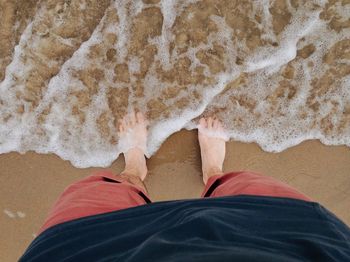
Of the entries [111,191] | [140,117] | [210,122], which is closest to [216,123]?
[210,122]

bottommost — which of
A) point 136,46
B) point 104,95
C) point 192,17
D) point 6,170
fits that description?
point 6,170

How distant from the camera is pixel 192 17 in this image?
1805mm

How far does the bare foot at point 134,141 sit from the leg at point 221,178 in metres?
0.26

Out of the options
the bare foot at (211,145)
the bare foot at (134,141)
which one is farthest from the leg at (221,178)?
the bare foot at (134,141)

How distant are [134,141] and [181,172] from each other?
26 centimetres

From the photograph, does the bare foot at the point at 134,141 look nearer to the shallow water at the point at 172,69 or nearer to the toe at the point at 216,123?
the shallow water at the point at 172,69

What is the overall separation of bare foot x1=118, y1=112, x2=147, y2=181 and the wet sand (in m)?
0.07

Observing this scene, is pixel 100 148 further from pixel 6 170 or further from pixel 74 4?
pixel 74 4

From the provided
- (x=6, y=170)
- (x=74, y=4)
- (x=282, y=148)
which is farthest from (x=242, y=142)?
(x=6, y=170)

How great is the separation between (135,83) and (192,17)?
376 mm

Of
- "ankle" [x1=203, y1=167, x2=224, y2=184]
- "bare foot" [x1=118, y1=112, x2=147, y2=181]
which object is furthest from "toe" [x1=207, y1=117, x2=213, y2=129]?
"bare foot" [x1=118, y1=112, x2=147, y2=181]

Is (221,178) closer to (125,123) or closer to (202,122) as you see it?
(202,122)

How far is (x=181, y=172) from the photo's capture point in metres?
1.95

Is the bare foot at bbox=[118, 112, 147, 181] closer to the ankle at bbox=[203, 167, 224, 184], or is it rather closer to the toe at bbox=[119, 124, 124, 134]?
the toe at bbox=[119, 124, 124, 134]
